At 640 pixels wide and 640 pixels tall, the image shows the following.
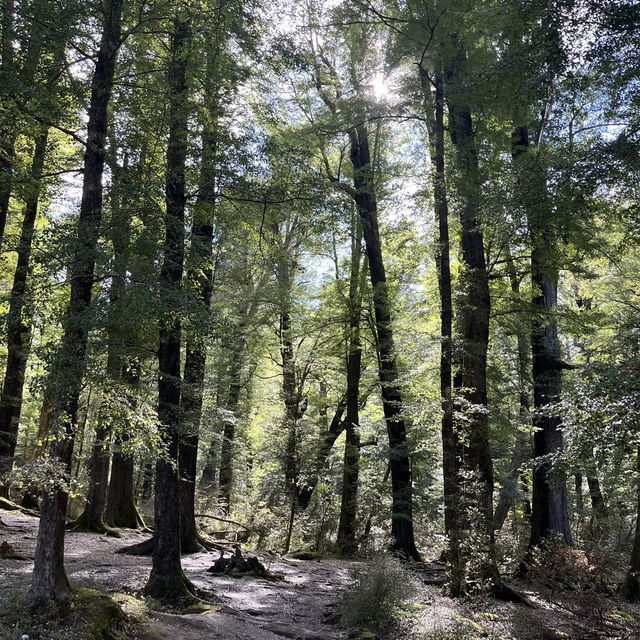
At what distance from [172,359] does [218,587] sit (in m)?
4.23

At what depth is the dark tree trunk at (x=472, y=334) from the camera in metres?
8.84

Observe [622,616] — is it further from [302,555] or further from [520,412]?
[520,412]

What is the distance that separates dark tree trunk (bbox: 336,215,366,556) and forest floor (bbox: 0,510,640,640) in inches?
173

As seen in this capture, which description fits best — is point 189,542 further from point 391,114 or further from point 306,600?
point 391,114

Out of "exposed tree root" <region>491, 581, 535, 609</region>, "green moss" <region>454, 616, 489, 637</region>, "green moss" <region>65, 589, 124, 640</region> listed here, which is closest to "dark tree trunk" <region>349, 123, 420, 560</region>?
"exposed tree root" <region>491, 581, 535, 609</region>

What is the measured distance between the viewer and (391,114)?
41.8 feet

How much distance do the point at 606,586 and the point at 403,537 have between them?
5769 mm

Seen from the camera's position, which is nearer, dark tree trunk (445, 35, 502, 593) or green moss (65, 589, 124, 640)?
green moss (65, 589, 124, 640)

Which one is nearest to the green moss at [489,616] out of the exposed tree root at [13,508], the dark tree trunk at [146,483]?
the exposed tree root at [13,508]

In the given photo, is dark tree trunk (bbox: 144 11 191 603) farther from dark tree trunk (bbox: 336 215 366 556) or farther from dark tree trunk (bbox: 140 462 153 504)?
dark tree trunk (bbox: 140 462 153 504)

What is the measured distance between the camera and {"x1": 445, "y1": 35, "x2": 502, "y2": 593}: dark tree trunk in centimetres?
884

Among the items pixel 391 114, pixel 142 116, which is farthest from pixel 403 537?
pixel 142 116

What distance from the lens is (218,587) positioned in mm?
9406

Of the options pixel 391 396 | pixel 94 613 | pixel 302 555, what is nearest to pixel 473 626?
pixel 94 613
